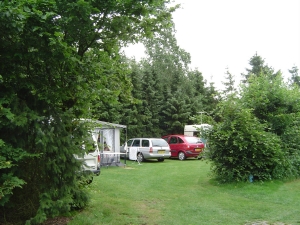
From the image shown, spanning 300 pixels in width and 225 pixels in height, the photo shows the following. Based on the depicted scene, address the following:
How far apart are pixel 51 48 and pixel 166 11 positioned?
2604 mm

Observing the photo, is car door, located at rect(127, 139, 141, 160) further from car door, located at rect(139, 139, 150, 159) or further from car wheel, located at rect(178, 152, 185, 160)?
car wheel, located at rect(178, 152, 185, 160)

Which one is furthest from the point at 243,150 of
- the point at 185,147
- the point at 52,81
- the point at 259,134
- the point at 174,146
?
A: the point at 174,146

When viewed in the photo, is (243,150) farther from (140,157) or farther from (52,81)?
(140,157)

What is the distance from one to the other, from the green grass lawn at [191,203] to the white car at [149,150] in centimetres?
703

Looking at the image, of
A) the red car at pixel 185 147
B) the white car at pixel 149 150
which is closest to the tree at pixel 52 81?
the white car at pixel 149 150

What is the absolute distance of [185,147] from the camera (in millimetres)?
18953

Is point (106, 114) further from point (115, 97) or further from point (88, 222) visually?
point (88, 222)

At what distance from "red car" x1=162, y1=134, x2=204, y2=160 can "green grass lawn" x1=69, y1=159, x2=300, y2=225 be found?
870cm

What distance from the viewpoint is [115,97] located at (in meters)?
6.80

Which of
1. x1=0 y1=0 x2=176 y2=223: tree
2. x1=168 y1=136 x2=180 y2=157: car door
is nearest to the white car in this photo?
x1=168 y1=136 x2=180 y2=157: car door

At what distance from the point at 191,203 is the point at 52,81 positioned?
4.09m

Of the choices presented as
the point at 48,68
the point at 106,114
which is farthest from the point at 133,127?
the point at 48,68

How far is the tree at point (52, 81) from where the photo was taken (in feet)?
14.6

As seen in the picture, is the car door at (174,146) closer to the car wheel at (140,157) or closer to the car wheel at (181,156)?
the car wheel at (181,156)
